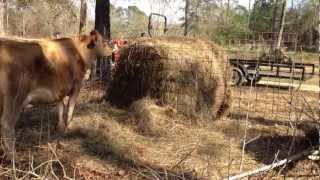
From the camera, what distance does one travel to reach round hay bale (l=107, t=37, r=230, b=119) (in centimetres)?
895

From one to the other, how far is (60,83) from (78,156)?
1.40 metres

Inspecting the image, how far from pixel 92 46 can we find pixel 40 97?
168 cm

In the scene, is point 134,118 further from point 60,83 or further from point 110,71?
point 110,71

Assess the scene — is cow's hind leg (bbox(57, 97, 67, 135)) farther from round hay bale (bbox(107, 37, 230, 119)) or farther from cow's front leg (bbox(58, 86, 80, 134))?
round hay bale (bbox(107, 37, 230, 119))

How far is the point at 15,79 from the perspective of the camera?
251 inches

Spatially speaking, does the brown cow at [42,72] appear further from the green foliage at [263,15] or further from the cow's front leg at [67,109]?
the green foliage at [263,15]

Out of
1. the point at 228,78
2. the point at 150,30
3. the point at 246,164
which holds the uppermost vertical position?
the point at 150,30

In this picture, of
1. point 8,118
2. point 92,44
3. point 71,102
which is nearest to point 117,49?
point 92,44

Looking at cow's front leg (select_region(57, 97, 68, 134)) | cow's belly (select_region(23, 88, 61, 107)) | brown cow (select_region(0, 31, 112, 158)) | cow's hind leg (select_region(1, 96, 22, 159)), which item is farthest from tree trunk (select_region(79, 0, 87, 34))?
cow's hind leg (select_region(1, 96, 22, 159))

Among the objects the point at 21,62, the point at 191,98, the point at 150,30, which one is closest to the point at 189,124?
the point at 191,98

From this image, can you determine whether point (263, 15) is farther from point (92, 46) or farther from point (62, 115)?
point (62, 115)

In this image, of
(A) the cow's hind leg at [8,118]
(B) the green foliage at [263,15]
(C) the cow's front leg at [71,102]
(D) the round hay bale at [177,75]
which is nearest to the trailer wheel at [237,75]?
(D) the round hay bale at [177,75]

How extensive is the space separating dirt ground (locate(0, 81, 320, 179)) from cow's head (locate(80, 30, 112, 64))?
1.01 metres

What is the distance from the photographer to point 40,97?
23.1 ft
